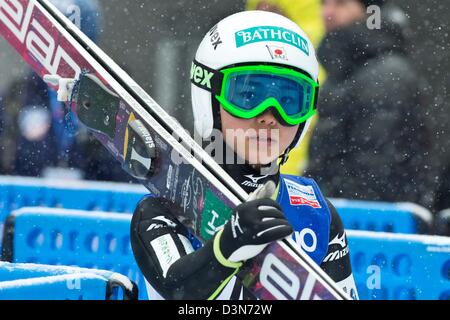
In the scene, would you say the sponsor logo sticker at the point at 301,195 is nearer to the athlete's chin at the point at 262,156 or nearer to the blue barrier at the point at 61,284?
the athlete's chin at the point at 262,156

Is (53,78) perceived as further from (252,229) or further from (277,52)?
(252,229)

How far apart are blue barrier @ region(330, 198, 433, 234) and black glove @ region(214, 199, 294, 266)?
263cm

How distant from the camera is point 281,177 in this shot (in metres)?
3.36

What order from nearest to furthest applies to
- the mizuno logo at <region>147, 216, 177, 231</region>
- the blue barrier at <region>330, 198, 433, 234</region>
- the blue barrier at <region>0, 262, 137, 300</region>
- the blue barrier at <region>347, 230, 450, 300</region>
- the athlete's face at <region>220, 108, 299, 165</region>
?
the blue barrier at <region>0, 262, 137, 300</region> < the mizuno logo at <region>147, 216, 177, 231</region> < the athlete's face at <region>220, 108, 299, 165</region> < the blue barrier at <region>347, 230, 450, 300</region> < the blue barrier at <region>330, 198, 433, 234</region>

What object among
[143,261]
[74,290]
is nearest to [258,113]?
[143,261]

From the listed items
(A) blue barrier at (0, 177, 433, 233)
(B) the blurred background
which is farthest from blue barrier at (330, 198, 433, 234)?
(B) the blurred background

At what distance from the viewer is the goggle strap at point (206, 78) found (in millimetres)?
3107

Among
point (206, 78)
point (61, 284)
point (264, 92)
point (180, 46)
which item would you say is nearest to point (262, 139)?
point (264, 92)

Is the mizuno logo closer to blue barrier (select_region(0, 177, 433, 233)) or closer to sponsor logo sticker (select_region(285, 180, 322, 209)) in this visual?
sponsor logo sticker (select_region(285, 180, 322, 209))

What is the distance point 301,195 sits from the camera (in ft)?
10.8

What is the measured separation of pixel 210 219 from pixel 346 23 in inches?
107

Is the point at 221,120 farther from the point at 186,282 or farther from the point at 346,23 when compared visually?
the point at 346,23

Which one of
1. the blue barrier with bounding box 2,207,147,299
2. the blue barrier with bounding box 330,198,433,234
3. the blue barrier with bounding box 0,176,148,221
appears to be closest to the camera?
the blue barrier with bounding box 2,207,147,299

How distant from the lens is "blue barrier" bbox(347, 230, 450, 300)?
439 cm
